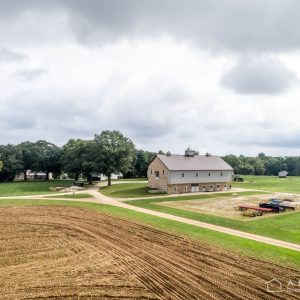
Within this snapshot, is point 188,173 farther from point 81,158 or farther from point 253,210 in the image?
point 81,158

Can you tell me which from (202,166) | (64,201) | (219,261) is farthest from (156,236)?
(202,166)

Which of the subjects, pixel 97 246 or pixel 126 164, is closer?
pixel 97 246

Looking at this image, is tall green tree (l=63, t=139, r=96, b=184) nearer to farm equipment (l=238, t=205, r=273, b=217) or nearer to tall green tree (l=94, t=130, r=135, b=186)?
tall green tree (l=94, t=130, r=135, b=186)

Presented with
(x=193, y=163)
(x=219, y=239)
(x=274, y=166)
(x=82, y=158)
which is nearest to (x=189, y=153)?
(x=193, y=163)

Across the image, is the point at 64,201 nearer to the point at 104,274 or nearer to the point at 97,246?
the point at 97,246

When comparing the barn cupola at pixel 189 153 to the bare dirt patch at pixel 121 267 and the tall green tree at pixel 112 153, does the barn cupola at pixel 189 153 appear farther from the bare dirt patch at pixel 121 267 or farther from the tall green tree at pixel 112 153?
the bare dirt patch at pixel 121 267

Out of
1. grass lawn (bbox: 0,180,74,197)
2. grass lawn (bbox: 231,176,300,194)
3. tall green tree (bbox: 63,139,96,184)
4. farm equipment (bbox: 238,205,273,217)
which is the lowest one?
farm equipment (bbox: 238,205,273,217)

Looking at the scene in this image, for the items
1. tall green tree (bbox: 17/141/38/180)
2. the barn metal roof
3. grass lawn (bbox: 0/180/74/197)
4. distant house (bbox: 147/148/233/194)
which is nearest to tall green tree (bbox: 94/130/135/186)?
distant house (bbox: 147/148/233/194)

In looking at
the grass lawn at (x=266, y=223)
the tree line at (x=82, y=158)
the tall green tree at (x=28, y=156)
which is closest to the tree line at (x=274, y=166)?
the tree line at (x=82, y=158)
